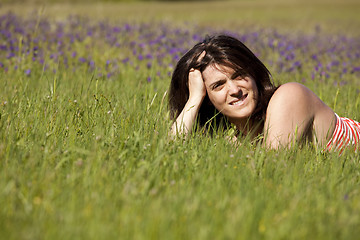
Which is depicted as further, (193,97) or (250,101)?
(193,97)

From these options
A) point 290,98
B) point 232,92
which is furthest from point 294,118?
point 232,92

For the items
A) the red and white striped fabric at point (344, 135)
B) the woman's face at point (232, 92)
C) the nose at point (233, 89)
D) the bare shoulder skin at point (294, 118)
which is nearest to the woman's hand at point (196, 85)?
the woman's face at point (232, 92)

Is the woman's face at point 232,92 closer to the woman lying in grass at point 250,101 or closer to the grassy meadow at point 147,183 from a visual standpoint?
the woman lying in grass at point 250,101

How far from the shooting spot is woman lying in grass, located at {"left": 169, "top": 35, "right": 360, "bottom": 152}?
3090 millimetres

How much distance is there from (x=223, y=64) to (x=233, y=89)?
256 mm

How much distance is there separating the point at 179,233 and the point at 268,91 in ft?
6.59

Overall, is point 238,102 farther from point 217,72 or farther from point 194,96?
point 194,96

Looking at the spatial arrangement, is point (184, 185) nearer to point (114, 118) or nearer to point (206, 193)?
point (206, 193)

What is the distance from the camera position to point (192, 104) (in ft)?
11.5

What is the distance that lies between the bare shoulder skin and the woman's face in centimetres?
17

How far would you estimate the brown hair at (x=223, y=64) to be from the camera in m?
3.41

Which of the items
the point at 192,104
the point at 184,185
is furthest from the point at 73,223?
the point at 192,104

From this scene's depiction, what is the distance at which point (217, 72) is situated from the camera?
3.37 m

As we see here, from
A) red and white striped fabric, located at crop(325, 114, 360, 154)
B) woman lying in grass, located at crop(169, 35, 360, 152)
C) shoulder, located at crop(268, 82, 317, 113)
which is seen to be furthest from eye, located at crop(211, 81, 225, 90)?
red and white striped fabric, located at crop(325, 114, 360, 154)
